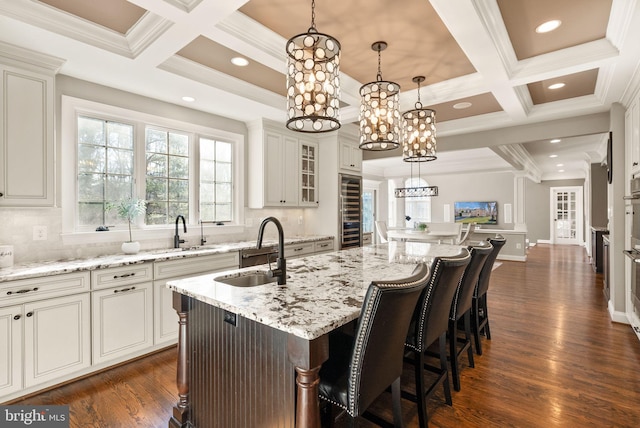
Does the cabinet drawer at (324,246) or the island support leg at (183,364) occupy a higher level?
the cabinet drawer at (324,246)

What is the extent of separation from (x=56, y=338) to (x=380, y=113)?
114 inches

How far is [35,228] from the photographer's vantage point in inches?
107

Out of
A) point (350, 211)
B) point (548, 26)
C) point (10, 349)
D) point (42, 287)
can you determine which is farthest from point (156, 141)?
point (548, 26)

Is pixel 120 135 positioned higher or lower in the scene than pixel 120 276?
higher

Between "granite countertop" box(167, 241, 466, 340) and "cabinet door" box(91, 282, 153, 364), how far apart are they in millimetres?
1148

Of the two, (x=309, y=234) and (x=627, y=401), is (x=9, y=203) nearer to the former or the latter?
(x=309, y=234)

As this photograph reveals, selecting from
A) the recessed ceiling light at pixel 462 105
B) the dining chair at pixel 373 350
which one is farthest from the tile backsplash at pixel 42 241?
the recessed ceiling light at pixel 462 105

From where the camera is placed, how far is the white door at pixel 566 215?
11.6 meters

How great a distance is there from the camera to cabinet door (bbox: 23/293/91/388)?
224 cm

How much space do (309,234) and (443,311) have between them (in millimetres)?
3328

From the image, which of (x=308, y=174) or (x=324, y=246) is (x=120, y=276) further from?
(x=308, y=174)

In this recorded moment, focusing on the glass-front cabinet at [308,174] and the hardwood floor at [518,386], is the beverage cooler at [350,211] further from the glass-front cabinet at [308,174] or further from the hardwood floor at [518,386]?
the hardwood floor at [518,386]

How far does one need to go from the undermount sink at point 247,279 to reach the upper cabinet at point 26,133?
171cm

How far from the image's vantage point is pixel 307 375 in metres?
1.23
